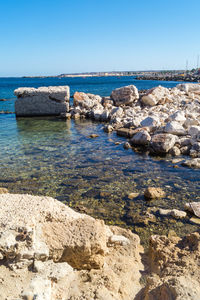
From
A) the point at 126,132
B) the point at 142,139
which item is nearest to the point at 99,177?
the point at 142,139

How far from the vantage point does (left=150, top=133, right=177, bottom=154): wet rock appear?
27.4ft

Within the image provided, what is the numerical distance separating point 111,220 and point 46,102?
44.4ft

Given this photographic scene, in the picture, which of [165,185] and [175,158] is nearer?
[165,185]

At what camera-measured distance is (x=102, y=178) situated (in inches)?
254

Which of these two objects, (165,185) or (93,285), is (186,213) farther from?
(93,285)

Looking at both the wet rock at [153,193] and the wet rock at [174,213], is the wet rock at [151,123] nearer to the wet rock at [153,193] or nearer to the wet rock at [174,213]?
the wet rock at [153,193]

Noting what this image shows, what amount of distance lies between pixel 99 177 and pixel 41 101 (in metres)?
11.6

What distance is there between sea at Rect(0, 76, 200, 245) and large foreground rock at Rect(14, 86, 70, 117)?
6171 mm

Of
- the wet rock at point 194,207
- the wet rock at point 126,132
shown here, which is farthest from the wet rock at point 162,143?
the wet rock at point 194,207

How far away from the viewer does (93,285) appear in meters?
2.57

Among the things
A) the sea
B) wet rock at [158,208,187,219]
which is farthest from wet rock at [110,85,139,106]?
wet rock at [158,208,187,219]

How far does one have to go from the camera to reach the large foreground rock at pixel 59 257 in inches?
95.0

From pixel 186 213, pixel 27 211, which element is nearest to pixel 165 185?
pixel 186 213

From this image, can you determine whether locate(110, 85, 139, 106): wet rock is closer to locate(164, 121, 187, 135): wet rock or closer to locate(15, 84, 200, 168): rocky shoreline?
locate(15, 84, 200, 168): rocky shoreline
